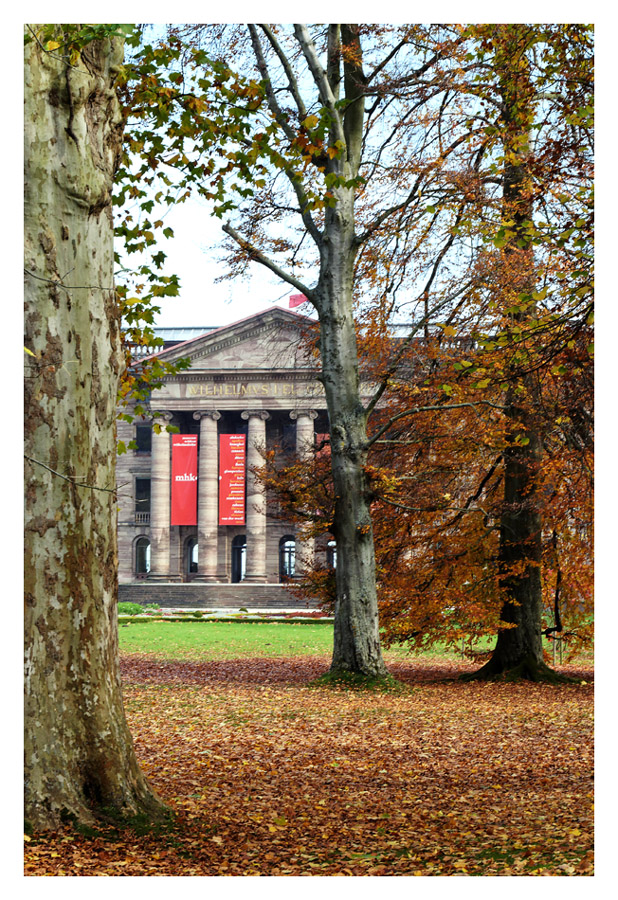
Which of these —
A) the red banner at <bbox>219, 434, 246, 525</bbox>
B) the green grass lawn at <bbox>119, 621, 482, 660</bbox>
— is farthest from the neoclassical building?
the green grass lawn at <bbox>119, 621, 482, 660</bbox>

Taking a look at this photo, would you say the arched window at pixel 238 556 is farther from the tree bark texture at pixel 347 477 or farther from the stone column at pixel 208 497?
the tree bark texture at pixel 347 477

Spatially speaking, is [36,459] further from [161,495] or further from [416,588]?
[161,495]

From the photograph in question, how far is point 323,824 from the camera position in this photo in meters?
5.95

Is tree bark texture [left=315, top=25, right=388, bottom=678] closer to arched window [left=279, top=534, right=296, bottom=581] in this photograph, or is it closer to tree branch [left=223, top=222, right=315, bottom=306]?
tree branch [left=223, top=222, right=315, bottom=306]

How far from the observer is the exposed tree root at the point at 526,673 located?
15289 millimetres

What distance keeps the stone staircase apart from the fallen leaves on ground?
4016 centimetres

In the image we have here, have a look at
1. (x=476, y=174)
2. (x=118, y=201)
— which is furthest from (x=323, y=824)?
(x=476, y=174)

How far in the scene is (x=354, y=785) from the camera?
7230 millimetres

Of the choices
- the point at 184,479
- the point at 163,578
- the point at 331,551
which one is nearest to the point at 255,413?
the point at 184,479

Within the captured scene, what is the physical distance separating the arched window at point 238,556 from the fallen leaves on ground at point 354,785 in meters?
51.9

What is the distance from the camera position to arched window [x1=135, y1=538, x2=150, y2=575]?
66188mm

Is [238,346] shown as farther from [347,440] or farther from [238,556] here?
[347,440]

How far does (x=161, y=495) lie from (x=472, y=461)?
165ft

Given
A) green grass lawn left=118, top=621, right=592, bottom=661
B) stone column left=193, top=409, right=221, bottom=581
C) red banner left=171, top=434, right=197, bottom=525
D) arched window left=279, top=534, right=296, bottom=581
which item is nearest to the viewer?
green grass lawn left=118, top=621, right=592, bottom=661
